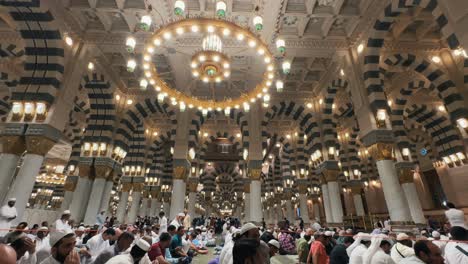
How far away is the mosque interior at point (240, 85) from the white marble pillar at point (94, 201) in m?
0.05

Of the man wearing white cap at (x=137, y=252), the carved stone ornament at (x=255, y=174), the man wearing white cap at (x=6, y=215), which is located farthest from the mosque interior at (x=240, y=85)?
the man wearing white cap at (x=137, y=252)

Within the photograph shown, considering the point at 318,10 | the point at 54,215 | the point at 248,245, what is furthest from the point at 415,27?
the point at 54,215

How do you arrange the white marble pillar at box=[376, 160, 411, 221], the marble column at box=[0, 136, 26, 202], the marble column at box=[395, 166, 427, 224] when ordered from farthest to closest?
the marble column at box=[395, 166, 427, 224] < the white marble pillar at box=[376, 160, 411, 221] < the marble column at box=[0, 136, 26, 202]

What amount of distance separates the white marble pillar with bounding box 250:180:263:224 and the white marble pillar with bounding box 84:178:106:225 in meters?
6.42

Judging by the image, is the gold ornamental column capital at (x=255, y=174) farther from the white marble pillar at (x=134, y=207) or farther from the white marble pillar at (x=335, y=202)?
the white marble pillar at (x=134, y=207)

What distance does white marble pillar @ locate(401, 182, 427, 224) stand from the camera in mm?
8438

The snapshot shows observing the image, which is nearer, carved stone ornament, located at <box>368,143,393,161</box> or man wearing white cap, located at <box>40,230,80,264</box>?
man wearing white cap, located at <box>40,230,80,264</box>

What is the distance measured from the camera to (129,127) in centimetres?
1220

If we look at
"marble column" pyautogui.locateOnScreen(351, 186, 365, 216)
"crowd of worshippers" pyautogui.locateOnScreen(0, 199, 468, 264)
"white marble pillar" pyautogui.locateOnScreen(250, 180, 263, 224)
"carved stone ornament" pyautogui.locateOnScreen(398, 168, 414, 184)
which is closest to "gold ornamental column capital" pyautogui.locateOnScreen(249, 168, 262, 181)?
"white marble pillar" pyautogui.locateOnScreen(250, 180, 263, 224)

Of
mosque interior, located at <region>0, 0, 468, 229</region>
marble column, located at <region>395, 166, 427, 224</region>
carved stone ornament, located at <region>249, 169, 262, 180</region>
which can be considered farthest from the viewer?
carved stone ornament, located at <region>249, 169, 262, 180</region>

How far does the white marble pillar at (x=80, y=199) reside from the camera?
9509mm

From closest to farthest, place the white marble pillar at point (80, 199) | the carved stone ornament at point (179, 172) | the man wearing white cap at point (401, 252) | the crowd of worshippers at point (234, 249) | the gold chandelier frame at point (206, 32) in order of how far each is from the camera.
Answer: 1. the crowd of worshippers at point (234, 249)
2. the man wearing white cap at point (401, 252)
3. the gold chandelier frame at point (206, 32)
4. the white marble pillar at point (80, 199)
5. the carved stone ornament at point (179, 172)

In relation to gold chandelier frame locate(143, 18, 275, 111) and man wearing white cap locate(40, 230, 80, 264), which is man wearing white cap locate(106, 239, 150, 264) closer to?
Answer: man wearing white cap locate(40, 230, 80, 264)

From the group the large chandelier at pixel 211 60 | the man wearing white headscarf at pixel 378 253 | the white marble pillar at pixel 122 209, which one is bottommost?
the man wearing white headscarf at pixel 378 253
